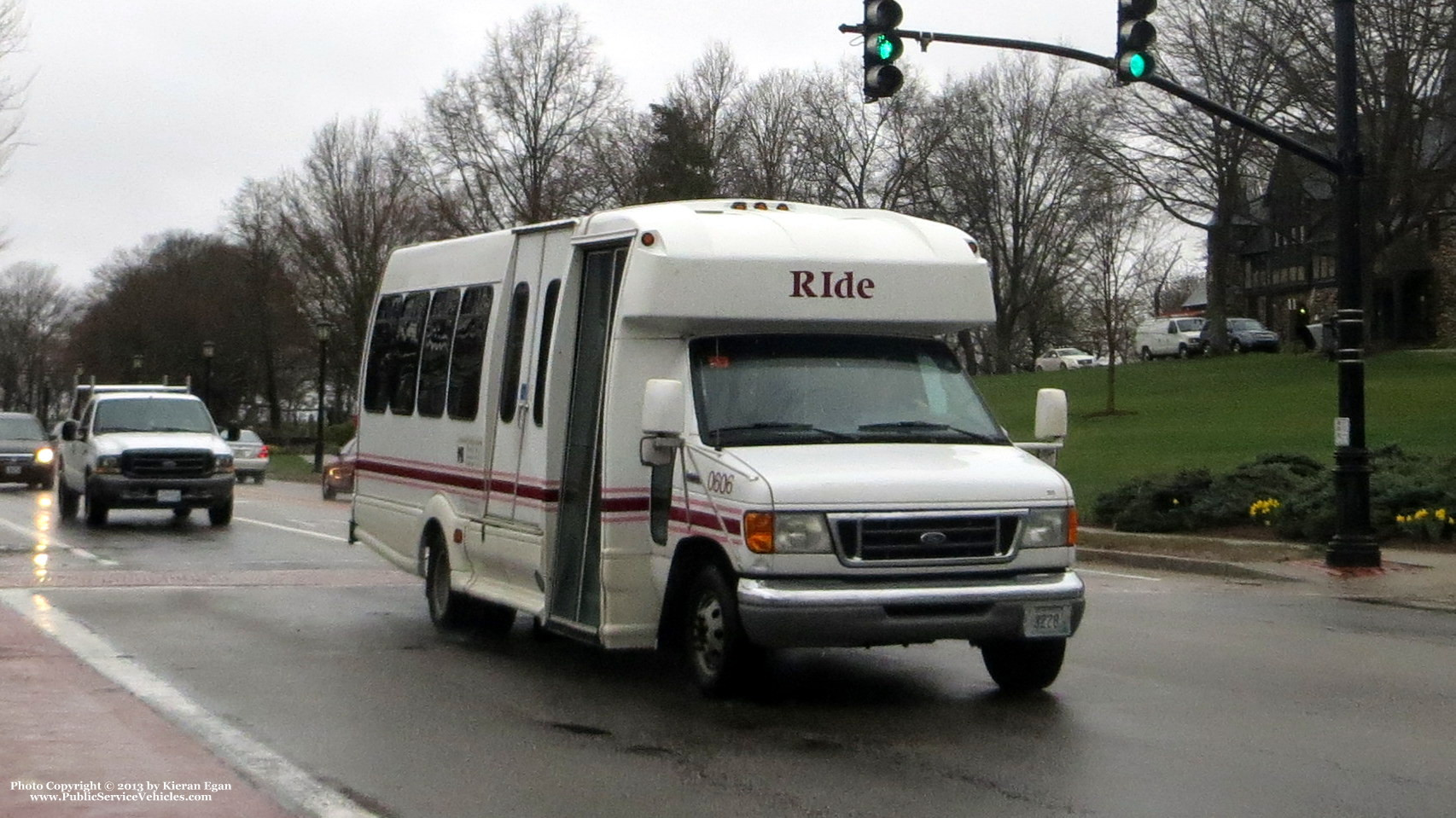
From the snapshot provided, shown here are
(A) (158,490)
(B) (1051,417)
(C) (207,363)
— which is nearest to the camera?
(B) (1051,417)

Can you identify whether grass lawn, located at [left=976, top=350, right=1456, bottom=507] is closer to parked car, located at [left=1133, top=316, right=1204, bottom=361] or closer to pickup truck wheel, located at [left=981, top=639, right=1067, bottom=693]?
parked car, located at [left=1133, top=316, right=1204, bottom=361]

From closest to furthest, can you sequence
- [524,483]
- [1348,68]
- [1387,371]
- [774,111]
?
[524,483] → [1348,68] → [1387,371] → [774,111]

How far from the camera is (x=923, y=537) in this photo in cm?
919

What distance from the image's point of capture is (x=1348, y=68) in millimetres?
18484

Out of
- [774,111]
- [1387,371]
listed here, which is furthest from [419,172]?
[1387,371]

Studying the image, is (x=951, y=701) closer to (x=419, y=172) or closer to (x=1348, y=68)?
(x=1348, y=68)

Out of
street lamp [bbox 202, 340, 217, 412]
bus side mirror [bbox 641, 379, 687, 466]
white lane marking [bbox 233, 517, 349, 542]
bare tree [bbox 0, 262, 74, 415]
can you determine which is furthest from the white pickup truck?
bare tree [bbox 0, 262, 74, 415]

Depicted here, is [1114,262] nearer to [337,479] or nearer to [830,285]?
[337,479]

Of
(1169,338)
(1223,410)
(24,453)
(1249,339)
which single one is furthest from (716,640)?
(1169,338)

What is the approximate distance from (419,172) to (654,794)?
6439cm

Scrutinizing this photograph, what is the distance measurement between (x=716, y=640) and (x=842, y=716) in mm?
783

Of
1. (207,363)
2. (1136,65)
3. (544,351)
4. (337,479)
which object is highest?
(1136,65)

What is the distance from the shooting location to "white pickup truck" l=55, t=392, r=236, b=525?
82.4ft

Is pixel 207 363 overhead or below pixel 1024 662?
overhead
